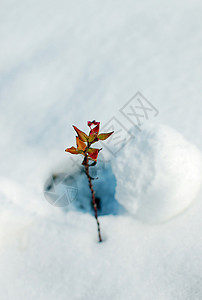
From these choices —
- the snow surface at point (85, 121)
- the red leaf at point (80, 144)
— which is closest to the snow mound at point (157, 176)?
the snow surface at point (85, 121)

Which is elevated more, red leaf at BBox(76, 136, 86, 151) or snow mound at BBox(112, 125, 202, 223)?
red leaf at BBox(76, 136, 86, 151)

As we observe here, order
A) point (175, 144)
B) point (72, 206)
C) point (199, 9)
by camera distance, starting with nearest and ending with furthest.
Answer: point (175, 144), point (72, 206), point (199, 9)

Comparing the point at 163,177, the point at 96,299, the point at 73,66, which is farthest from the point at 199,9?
the point at 96,299

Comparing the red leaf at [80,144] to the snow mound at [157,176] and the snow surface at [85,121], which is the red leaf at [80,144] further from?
the snow surface at [85,121]

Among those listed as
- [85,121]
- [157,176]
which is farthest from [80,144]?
[85,121]

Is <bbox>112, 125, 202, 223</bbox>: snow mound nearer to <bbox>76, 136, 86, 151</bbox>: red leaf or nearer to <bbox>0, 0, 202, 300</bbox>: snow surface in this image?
<bbox>0, 0, 202, 300</bbox>: snow surface

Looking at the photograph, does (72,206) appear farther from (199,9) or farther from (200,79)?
(199,9)

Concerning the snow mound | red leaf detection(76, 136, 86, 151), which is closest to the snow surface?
the snow mound
